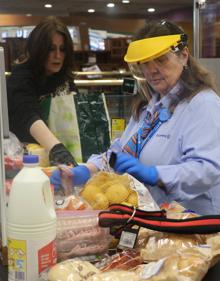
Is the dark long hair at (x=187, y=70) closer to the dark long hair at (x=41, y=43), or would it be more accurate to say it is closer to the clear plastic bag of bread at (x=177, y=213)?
the clear plastic bag of bread at (x=177, y=213)

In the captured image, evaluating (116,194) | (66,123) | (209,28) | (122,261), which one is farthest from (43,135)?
(209,28)

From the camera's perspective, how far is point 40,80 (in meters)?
2.66

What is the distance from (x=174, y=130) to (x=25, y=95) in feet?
3.30

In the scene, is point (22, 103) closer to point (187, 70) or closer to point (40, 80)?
point (40, 80)

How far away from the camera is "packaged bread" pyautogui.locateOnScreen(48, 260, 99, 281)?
0.99 metres

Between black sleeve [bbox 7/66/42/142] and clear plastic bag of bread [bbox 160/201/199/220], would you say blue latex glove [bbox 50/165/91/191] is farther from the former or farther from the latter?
black sleeve [bbox 7/66/42/142]

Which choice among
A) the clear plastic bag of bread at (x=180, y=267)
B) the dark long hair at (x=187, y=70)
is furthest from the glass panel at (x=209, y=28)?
the clear plastic bag of bread at (x=180, y=267)

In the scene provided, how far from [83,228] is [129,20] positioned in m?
3.98

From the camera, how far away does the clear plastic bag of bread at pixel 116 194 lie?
4.34 ft

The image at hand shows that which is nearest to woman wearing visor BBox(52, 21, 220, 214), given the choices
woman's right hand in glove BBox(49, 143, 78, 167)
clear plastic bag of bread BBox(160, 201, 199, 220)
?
woman's right hand in glove BBox(49, 143, 78, 167)

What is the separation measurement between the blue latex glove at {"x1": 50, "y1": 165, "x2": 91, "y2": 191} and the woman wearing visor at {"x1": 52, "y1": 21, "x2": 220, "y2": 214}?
7 cm

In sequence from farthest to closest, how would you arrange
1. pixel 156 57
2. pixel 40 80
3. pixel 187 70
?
pixel 40 80, pixel 187 70, pixel 156 57

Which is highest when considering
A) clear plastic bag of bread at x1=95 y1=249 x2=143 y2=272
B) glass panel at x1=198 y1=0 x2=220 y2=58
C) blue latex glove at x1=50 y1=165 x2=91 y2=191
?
glass panel at x1=198 y1=0 x2=220 y2=58

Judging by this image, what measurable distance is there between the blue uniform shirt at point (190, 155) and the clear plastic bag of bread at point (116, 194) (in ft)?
1.04
